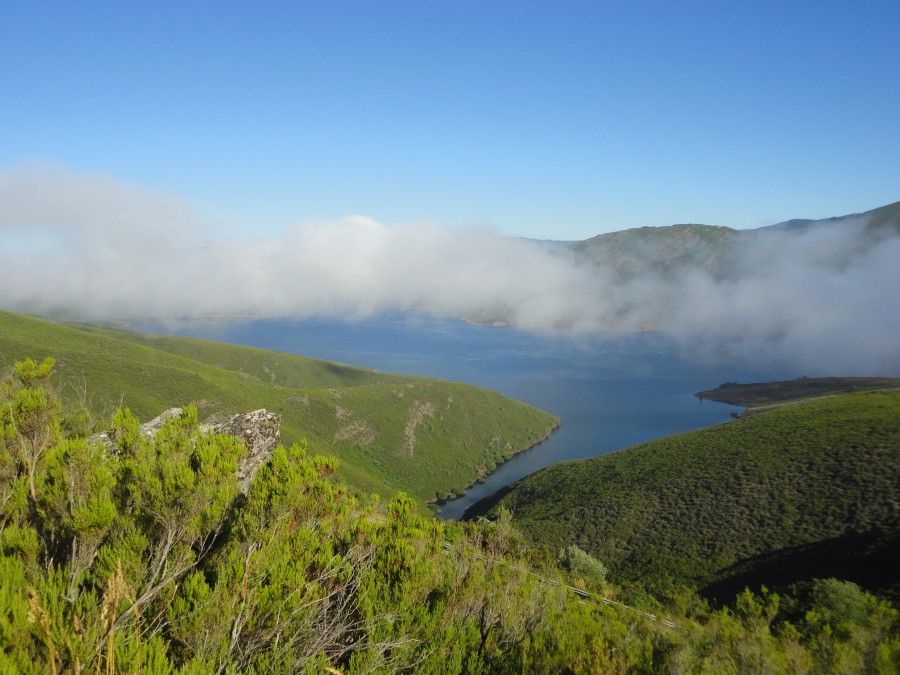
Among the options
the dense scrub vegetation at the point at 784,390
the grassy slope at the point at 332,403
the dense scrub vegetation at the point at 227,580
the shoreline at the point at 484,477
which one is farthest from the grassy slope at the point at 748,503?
the dense scrub vegetation at the point at 784,390

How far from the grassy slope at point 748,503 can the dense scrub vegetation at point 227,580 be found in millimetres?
22576

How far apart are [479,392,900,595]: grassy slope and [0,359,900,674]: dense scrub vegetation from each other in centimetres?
2258

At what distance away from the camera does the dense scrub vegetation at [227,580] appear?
494 cm

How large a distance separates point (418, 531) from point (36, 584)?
538cm

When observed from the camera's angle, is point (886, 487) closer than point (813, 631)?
No

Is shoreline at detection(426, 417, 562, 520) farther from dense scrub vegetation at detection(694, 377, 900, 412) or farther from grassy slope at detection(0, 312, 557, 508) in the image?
dense scrub vegetation at detection(694, 377, 900, 412)

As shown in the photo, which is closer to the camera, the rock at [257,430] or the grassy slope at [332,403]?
the rock at [257,430]

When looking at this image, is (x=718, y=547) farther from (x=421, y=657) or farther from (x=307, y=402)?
(x=307, y=402)

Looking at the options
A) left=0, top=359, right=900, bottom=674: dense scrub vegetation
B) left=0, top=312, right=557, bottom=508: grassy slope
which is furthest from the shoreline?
left=0, top=359, right=900, bottom=674: dense scrub vegetation

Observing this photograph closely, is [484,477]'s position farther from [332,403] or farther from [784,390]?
[784,390]

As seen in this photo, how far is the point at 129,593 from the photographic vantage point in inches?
213

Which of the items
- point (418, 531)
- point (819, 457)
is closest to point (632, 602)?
point (418, 531)

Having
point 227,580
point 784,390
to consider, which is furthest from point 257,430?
point 784,390

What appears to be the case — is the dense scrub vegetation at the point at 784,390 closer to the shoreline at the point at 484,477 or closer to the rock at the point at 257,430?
the shoreline at the point at 484,477
